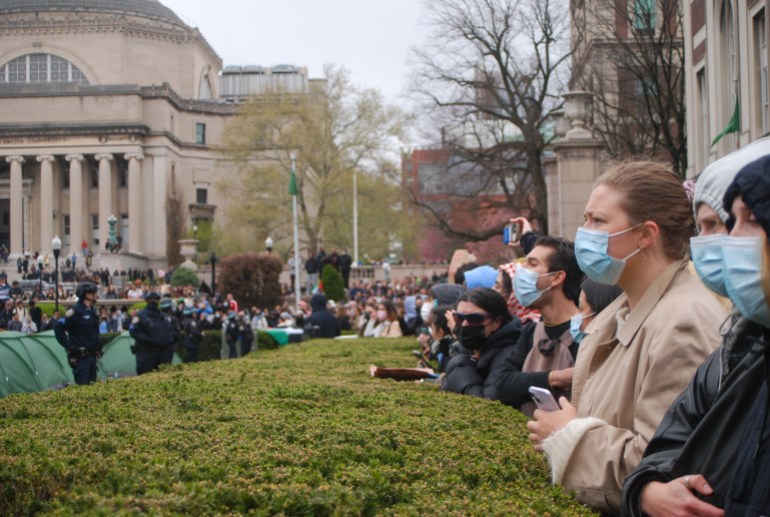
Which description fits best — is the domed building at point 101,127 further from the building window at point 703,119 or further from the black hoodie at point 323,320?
the building window at point 703,119

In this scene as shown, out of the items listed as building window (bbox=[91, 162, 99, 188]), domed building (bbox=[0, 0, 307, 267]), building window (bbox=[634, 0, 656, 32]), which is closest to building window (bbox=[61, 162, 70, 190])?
domed building (bbox=[0, 0, 307, 267])

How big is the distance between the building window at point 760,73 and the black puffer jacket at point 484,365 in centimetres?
1475

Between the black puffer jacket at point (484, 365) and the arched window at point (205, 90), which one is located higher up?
the arched window at point (205, 90)

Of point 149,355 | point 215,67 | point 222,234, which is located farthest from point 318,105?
point 149,355

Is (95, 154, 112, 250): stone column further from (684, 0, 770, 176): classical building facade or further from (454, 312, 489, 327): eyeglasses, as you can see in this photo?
(454, 312, 489, 327): eyeglasses

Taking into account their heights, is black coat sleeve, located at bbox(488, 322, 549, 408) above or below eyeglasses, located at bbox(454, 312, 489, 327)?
below

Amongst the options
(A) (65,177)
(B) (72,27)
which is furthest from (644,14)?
(B) (72,27)

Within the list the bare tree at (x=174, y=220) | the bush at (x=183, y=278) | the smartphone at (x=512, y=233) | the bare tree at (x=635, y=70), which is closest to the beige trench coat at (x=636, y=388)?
the smartphone at (x=512, y=233)

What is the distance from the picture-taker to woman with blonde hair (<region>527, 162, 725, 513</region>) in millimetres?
4016

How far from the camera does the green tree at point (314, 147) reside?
6756 centimetres

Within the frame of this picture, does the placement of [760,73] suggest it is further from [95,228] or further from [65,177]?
[65,177]

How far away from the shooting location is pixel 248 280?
51406mm

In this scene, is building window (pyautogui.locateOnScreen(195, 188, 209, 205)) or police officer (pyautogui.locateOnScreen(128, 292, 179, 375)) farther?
building window (pyautogui.locateOnScreen(195, 188, 209, 205))

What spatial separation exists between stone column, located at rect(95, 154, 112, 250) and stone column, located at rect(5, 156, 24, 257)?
6778 mm
